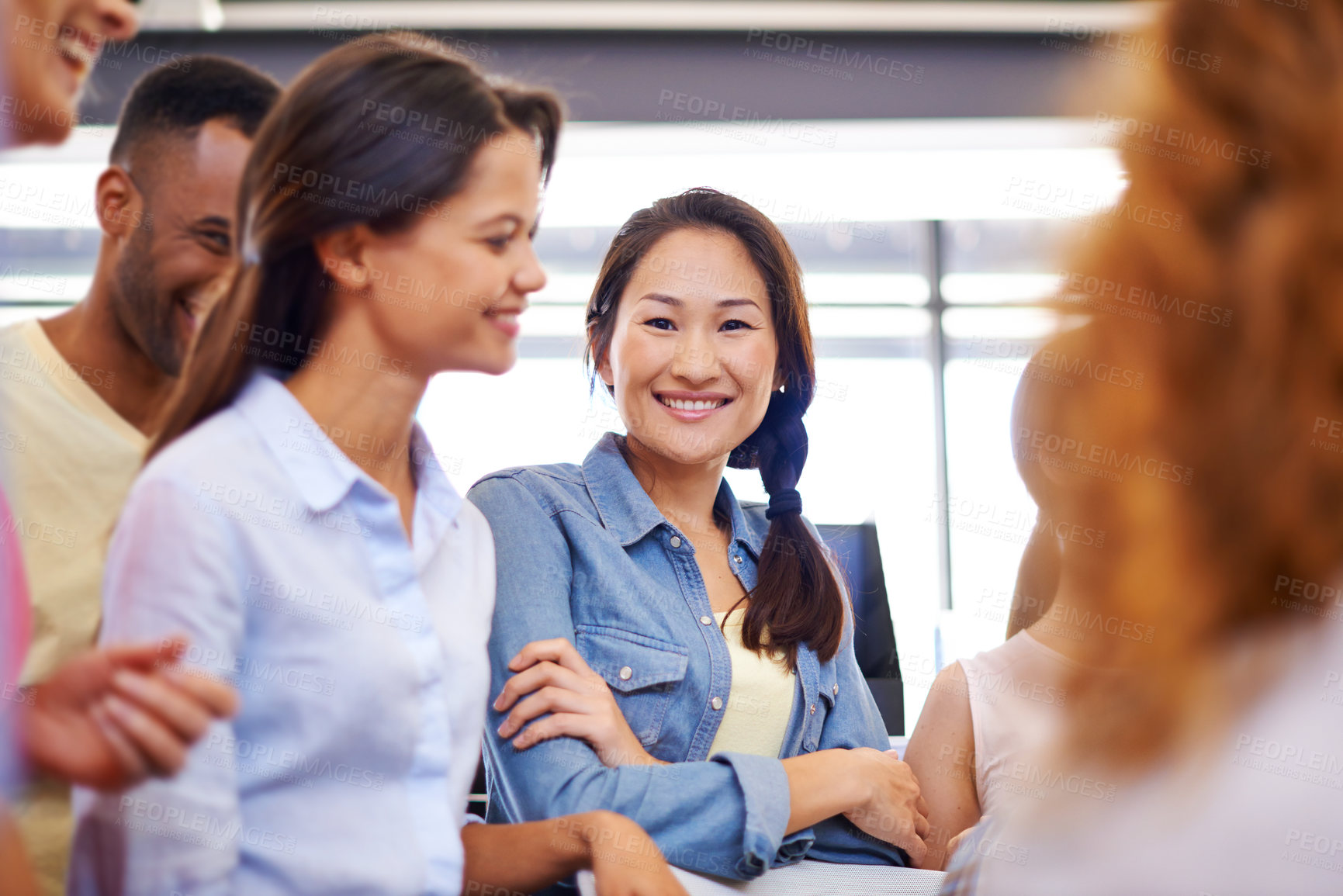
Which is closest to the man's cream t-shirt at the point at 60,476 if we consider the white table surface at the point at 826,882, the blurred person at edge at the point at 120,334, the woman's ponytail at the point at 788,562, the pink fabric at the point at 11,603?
the blurred person at edge at the point at 120,334

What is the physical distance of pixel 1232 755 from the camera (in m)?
0.55

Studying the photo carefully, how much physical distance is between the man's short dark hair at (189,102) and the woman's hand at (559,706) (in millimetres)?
727

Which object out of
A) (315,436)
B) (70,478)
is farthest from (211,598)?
(70,478)

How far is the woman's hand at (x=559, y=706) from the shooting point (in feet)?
4.08

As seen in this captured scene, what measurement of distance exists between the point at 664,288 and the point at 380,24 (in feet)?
11.1

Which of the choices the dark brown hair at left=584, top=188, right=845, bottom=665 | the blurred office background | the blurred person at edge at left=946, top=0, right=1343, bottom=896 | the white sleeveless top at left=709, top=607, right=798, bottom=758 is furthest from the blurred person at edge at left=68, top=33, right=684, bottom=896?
the blurred office background

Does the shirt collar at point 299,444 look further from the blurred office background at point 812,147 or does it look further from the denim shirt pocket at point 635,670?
the blurred office background at point 812,147

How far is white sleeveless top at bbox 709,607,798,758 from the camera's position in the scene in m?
1.47

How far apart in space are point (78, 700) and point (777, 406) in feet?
4.19

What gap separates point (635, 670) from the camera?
1406 millimetres

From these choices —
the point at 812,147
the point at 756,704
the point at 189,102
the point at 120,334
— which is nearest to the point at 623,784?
the point at 756,704

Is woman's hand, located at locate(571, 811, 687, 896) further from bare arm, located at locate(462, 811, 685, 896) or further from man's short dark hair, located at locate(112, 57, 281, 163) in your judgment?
man's short dark hair, located at locate(112, 57, 281, 163)

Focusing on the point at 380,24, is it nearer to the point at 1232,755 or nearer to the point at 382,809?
the point at 382,809

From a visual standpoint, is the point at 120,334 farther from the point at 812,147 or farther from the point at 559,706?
the point at 812,147
